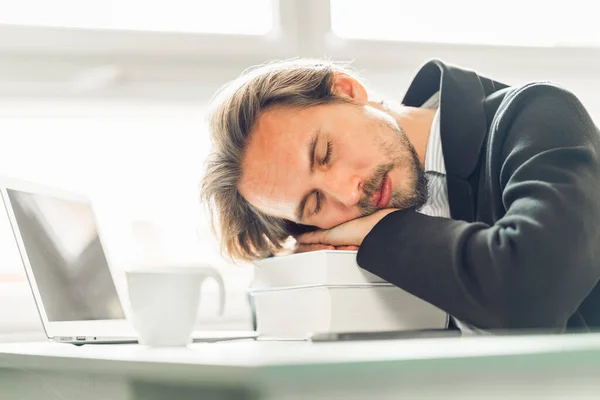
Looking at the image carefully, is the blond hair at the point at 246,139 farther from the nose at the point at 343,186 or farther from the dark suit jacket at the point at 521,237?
the dark suit jacket at the point at 521,237

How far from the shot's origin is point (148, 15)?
5.40ft

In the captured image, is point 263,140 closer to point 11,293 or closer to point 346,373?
point 11,293

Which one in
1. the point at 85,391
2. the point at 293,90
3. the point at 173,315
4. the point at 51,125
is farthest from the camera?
the point at 51,125

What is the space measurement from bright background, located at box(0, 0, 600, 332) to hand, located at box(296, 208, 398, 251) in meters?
0.38

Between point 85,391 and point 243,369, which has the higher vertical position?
point 243,369

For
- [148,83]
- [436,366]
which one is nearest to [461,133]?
[148,83]

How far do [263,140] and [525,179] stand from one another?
44 centimetres

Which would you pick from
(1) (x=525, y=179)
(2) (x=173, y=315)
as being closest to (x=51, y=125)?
(2) (x=173, y=315)

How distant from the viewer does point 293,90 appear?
128 cm

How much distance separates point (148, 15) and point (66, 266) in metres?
0.74

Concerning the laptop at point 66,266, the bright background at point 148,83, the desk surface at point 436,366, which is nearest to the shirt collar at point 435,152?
the laptop at point 66,266

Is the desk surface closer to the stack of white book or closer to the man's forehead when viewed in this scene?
the stack of white book

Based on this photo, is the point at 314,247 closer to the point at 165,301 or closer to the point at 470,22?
the point at 165,301

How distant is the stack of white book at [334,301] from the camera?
3.01 feet
